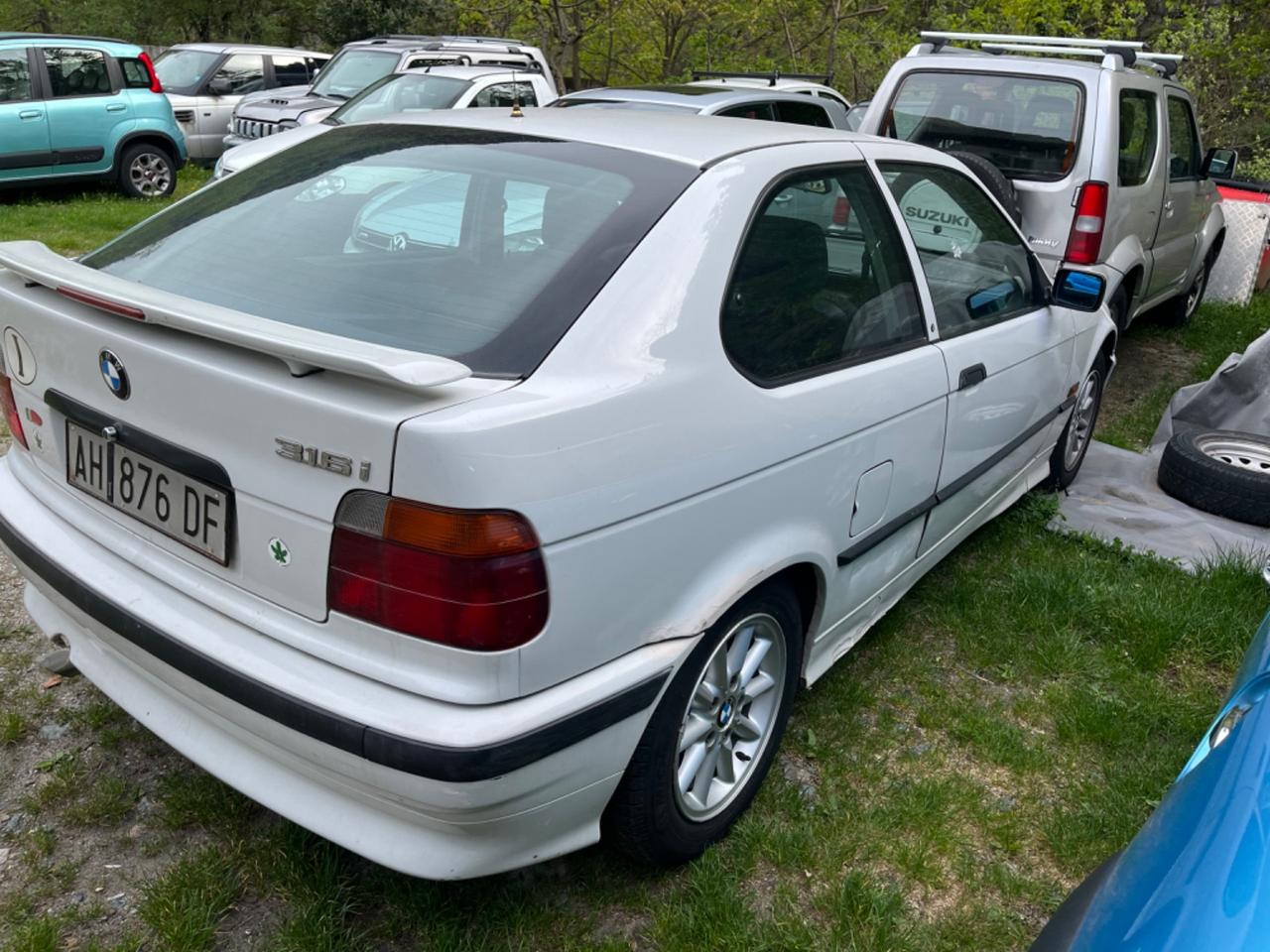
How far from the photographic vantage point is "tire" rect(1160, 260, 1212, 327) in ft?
26.9

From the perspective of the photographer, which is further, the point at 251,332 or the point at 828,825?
the point at 828,825

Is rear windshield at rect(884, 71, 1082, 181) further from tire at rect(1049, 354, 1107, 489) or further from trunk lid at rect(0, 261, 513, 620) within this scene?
trunk lid at rect(0, 261, 513, 620)

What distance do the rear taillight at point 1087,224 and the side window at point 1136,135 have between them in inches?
16.0

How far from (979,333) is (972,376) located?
0.19m

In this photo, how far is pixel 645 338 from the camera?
2.10 metres

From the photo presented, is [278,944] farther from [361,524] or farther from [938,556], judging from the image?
[938,556]

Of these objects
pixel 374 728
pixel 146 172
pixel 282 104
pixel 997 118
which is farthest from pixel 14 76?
Result: pixel 374 728

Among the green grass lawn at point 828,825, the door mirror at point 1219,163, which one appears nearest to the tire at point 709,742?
the green grass lawn at point 828,825

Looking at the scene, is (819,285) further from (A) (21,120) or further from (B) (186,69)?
(B) (186,69)

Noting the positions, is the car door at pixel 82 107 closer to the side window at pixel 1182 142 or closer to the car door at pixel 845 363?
the side window at pixel 1182 142

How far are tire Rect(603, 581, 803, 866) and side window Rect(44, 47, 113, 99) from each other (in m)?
11.0

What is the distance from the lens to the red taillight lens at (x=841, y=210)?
9.20ft

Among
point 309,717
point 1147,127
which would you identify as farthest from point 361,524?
point 1147,127

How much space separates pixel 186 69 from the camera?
14344 millimetres
